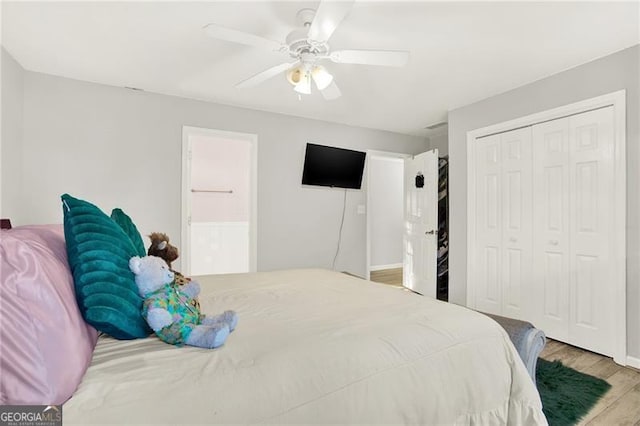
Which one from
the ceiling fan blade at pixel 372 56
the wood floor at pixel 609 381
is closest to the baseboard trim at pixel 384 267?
the wood floor at pixel 609 381

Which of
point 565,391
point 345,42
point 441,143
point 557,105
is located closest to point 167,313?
point 345,42

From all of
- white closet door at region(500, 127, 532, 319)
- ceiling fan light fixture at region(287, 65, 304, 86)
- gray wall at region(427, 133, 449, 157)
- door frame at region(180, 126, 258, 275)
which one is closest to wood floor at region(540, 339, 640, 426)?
white closet door at region(500, 127, 532, 319)

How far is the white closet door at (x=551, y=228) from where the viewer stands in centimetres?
280

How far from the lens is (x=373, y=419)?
1.03 metres

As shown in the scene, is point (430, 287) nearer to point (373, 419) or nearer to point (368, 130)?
point (368, 130)

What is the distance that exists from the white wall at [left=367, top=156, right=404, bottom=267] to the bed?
5.04 m

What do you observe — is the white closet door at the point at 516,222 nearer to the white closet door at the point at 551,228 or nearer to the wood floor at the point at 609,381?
the white closet door at the point at 551,228

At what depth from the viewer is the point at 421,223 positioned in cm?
453

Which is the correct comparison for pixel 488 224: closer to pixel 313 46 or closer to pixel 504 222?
pixel 504 222

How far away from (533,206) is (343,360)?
2.84 meters

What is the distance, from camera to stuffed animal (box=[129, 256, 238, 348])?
110 centimetres

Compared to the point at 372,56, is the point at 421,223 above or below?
below

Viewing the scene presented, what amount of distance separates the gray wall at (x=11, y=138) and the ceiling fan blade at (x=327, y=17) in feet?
8.16

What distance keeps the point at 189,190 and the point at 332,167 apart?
1.86m
